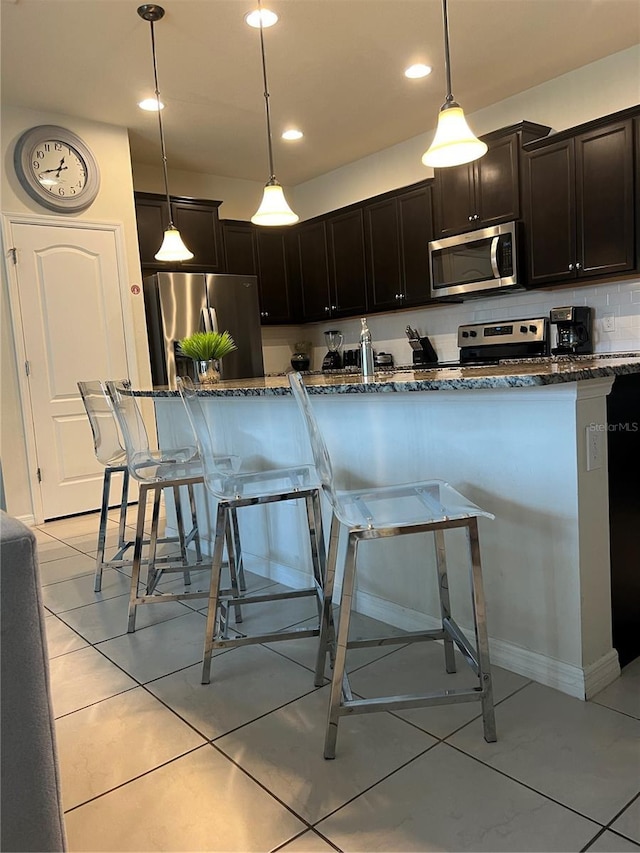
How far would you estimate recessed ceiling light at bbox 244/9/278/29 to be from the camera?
3.13m

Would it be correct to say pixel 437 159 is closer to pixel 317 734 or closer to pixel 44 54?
pixel 317 734

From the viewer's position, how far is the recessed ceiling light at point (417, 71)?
3.86 m

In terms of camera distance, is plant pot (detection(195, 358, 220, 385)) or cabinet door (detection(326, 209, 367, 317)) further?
cabinet door (detection(326, 209, 367, 317))

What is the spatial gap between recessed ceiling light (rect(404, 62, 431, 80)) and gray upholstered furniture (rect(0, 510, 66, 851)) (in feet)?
12.8

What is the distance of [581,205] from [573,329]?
2.58 ft

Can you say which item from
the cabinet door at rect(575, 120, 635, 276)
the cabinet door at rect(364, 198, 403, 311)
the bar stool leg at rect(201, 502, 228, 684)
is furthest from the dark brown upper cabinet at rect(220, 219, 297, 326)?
the bar stool leg at rect(201, 502, 228, 684)

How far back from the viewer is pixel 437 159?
2453mm

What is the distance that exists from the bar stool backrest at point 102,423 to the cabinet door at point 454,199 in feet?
9.64

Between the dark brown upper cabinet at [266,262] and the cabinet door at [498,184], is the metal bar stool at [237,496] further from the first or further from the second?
the dark brown upper cabinet at [266,262]

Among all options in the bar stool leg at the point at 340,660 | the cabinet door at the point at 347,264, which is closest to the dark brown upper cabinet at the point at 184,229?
the cabinet door at the point at 347,264

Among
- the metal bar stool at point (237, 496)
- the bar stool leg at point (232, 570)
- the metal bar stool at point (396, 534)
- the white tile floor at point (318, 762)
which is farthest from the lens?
the bar stool leg at point (232, 570)

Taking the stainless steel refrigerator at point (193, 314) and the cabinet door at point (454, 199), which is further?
the stainless steel refrigerator at point (193, 314)

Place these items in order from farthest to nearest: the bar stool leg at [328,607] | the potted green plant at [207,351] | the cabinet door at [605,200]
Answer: the cabinet door at [605,200] → the potted green plant at [207,351] → the bar stool leg at [328,607]

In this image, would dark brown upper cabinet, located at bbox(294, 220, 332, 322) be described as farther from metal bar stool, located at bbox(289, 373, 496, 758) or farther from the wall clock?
metal bar stool, located at bbox(289, 373, 496, 758)
